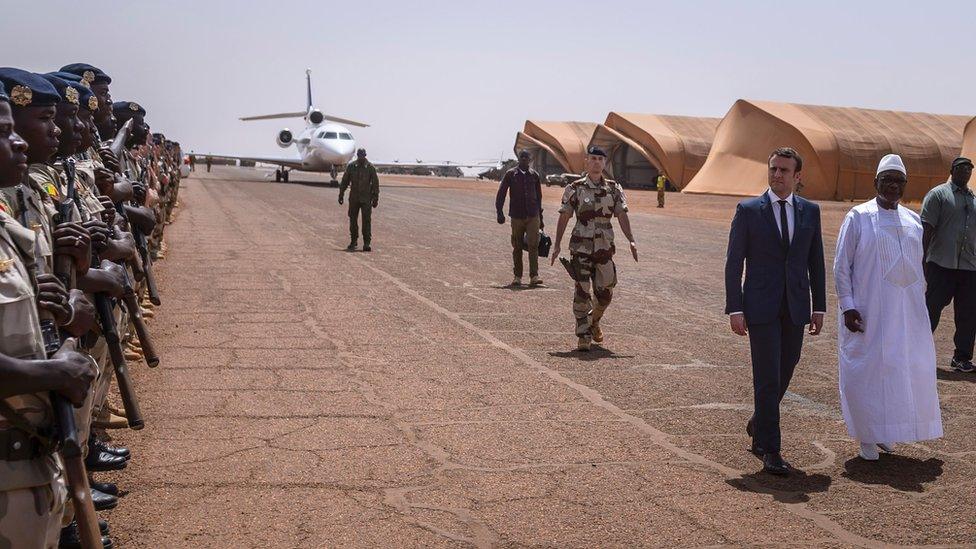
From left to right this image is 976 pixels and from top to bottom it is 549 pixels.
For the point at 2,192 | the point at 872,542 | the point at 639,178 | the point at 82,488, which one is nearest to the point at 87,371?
the point at 82,488

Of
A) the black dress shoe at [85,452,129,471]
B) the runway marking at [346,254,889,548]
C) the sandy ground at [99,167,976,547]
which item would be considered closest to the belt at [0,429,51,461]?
the sandy ground at [99,167,976,547]

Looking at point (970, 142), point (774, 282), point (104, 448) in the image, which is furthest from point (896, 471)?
point (970, 142)

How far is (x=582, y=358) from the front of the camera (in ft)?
29.4

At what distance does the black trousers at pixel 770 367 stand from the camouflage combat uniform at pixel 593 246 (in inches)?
130

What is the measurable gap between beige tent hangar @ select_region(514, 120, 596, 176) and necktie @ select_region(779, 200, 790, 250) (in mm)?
64785

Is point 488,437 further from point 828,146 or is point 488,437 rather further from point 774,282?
point 828,146

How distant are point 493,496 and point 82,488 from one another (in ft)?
8.44

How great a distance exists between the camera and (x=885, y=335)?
6172mm

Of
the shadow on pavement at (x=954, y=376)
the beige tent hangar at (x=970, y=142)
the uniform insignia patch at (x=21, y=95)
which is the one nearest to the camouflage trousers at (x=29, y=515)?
the uniform insignia patch at (x=21, y=95)

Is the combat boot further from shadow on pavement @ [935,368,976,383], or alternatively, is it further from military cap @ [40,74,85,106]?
military cap @ [40,74,85,106]

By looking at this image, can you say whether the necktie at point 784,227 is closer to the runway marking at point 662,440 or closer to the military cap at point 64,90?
the runway marking at point 662,440

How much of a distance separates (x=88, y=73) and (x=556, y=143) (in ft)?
220

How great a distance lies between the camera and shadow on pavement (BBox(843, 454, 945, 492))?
5.70 meters

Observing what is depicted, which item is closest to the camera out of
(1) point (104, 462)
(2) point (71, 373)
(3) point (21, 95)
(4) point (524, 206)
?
(2) point (71, 373)
